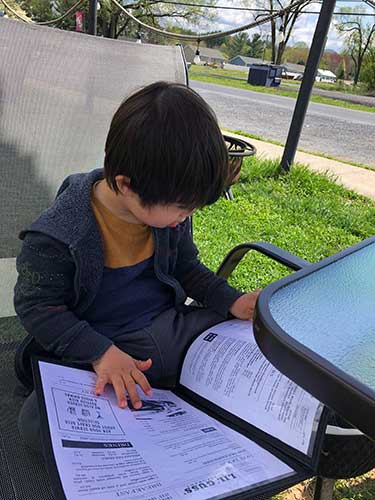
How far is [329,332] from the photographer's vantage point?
2.40ft

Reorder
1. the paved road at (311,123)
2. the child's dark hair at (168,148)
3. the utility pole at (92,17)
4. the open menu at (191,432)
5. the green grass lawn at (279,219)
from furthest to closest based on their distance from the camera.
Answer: the paved road at (311,123) < the utility pole at (92,17) < the green grass lawn at (279,219) < the child's dark hair at (168,148) < the open menu at (191,432)

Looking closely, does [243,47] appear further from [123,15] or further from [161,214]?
[161,214]

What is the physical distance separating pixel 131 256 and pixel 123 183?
0.23 meters

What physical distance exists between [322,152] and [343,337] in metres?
6.20

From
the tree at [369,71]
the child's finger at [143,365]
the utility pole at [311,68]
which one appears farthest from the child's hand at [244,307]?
the tree at [369,71]

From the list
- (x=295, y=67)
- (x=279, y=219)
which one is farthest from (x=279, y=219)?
(x=295, y=67)

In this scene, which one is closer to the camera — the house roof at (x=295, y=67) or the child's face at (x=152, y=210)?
the child's face at (x=152, y=210)

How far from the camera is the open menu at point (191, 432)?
75 cm

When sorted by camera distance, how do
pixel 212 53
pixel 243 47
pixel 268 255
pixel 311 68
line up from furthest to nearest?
pixel 243 47
pixel 212 53
pixel 311 68
pixel 268 255

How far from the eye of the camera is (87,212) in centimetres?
100

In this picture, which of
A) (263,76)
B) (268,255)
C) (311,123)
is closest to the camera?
(268,255)

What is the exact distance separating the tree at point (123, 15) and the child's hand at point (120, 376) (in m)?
19.7

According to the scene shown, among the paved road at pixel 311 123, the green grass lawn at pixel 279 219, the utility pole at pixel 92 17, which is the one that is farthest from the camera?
the paved road at pixel 311 123

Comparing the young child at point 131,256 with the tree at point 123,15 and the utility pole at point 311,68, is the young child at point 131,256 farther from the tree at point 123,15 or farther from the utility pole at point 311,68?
the tree at point 123,15
